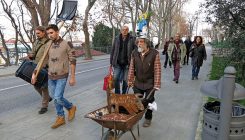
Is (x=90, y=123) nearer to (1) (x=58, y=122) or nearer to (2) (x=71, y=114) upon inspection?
(2) (x=71, y=114)

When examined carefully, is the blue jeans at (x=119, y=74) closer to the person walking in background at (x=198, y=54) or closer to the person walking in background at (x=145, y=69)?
the person walking in background at (x=145, y=69)

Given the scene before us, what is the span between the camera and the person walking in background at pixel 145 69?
5199 mm

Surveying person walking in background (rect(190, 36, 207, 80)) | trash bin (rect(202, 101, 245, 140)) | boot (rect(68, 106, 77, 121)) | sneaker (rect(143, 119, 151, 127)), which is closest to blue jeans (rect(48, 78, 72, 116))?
boot (rect(68, 106, 77, 121))

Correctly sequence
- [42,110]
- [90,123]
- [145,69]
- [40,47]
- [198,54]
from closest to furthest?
[145,69] < [90,123] < [40,47] < [42,110] < [198,54]

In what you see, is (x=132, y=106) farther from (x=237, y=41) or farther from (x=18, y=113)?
(x=237, y=41)

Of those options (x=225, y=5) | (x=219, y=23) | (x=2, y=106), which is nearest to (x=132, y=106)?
(x=2, y=106)

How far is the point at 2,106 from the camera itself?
25.1 ft

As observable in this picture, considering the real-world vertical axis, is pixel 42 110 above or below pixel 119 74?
below

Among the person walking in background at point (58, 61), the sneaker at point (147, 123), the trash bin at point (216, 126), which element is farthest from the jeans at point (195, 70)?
the trash bin at point (216, 126)

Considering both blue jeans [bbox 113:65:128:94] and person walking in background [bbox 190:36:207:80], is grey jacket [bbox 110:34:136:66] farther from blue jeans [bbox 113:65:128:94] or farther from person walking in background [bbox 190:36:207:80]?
person walking in background [bbox 190:36:207:80]

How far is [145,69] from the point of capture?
526 centimetres

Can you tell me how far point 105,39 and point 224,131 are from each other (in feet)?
133

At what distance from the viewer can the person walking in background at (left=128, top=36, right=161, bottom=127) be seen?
520 cm

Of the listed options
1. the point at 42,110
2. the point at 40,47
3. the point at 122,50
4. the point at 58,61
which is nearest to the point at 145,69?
the point at 58,61
